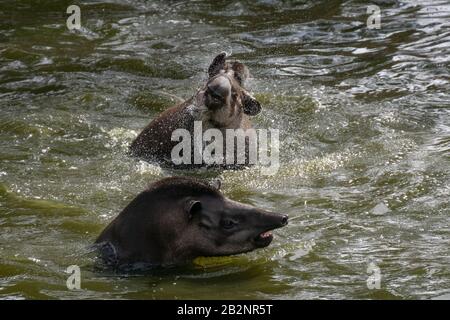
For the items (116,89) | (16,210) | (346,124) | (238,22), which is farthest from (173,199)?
(238,22)

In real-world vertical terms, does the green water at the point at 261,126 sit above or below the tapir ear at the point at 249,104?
below

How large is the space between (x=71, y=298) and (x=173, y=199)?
874 millimetres

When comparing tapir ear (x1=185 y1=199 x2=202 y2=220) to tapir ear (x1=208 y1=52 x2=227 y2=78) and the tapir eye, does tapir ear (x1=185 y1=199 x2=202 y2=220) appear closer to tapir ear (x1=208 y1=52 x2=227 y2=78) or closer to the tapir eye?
the tapir eye

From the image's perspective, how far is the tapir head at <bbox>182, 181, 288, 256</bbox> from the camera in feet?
22.1

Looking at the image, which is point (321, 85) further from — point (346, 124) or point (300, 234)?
point (300, 234)

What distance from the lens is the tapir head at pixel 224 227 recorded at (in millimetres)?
6734

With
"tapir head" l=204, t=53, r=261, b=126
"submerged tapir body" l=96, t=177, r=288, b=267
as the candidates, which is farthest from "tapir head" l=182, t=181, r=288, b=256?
"tapir head" l=204, t=53, r=261, b=126

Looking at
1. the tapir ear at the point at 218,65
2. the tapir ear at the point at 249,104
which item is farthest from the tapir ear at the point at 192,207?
the tapir ear at the point at 218,65

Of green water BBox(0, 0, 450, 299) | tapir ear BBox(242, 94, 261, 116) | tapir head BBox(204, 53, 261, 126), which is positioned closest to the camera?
green water BBox(0, 0, 450, 299)

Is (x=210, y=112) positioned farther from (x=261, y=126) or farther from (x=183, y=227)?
(x=183, y=227)

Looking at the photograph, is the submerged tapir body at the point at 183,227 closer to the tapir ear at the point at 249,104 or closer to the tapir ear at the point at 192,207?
the tapir ear at the point at 192,207

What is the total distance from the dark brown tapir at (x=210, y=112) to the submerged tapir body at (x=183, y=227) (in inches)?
103

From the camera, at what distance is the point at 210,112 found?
955cm

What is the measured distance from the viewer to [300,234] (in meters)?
7.73
